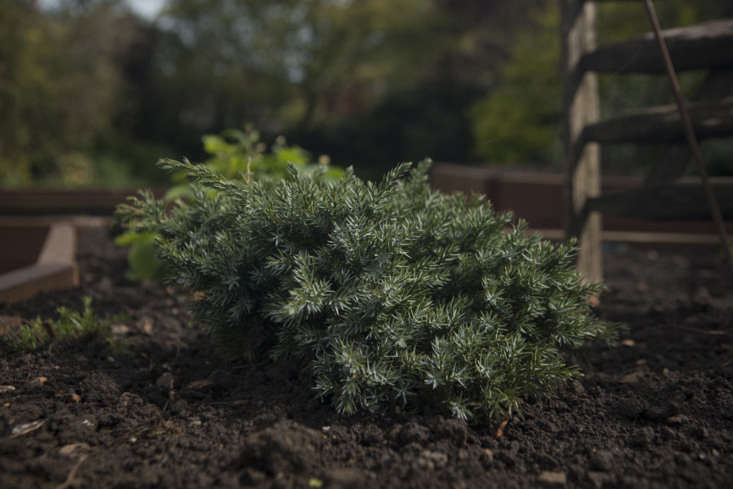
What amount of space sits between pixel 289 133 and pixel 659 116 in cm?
1620

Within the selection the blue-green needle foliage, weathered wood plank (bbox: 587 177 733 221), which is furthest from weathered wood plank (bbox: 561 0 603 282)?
the blue-green needle foliage

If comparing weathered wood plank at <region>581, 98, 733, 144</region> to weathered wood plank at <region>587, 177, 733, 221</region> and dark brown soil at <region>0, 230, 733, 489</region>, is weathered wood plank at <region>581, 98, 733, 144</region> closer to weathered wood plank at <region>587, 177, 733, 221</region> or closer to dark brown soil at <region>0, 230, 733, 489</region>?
weathered wood plank at <region>587, 177, 733, 221</region>

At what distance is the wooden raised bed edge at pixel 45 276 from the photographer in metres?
3.00

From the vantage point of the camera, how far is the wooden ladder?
9.73 feet

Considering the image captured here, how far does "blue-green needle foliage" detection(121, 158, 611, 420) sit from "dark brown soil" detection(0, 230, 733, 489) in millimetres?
126

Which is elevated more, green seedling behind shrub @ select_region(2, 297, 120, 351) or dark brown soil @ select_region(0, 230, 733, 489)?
green seedling behind shrub @ select_region(2, 297, 120, 351)

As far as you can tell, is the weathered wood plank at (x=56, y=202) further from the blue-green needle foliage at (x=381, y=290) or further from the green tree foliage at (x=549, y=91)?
the green tree foliage at (x=549, y=91)

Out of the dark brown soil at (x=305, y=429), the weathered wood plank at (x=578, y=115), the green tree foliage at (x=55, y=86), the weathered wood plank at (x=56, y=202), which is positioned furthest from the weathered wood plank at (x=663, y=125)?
the green tree foliage at (x=55, y=86)

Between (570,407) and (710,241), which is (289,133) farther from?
(570,407)

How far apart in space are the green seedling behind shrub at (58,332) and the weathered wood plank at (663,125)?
280cm

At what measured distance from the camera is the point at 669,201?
3188 millimetres

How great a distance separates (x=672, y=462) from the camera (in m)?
1.70

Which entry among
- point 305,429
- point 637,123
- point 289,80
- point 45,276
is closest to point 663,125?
point 637,123

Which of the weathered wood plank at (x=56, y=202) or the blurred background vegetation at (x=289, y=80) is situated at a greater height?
the blurred background vegetation at (x=289, y=80)
